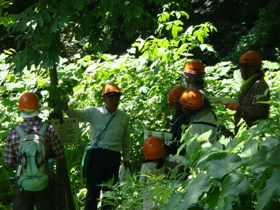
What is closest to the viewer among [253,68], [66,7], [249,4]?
[66,7]

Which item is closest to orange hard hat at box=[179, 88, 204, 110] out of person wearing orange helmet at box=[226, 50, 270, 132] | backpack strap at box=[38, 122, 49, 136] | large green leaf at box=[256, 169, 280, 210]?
person wearing orange helmet at box=[226, 50, 270, 132]

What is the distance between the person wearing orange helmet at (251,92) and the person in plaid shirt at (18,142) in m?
→ 1.96

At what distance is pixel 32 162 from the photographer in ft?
19.1

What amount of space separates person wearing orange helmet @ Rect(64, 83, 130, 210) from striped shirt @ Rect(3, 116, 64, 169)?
749 millimetres

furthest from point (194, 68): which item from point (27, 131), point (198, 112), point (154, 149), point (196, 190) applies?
point (196, 190)

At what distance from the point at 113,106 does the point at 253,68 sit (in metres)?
1.70

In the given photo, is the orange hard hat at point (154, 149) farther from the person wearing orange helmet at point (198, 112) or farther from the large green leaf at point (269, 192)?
the large green leaf at point (269, 192)

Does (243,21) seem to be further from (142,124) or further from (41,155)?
(41,155)

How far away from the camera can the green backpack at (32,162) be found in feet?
19.1

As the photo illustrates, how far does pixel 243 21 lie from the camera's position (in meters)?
15.2

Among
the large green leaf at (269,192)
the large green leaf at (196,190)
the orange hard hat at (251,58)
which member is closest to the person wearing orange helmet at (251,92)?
the orange hard hat at (251,58)

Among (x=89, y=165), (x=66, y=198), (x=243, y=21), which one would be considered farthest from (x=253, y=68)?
(x=243, y=21)

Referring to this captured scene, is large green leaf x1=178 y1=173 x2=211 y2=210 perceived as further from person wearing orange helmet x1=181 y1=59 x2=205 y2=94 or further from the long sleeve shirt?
the long sleeve shirt

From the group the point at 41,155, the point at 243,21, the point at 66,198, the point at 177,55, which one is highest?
the point at 243,21
